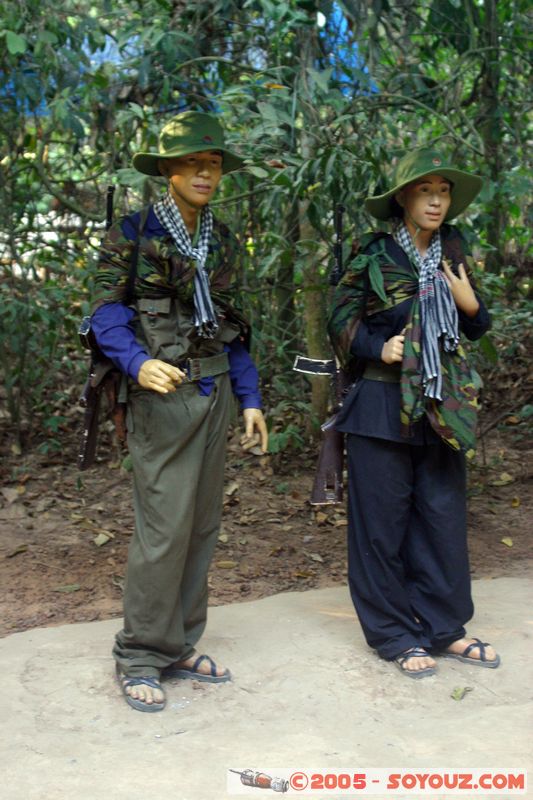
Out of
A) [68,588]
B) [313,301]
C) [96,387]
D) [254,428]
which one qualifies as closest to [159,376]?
[96,387]

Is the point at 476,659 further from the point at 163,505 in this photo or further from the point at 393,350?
the point at 163,505

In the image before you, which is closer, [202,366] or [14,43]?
[202,366]

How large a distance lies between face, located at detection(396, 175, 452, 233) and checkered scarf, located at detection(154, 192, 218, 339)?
0.81m

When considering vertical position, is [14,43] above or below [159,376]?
above

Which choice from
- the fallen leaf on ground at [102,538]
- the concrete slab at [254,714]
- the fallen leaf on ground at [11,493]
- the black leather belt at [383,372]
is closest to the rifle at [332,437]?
the black leather belt at [383,372]

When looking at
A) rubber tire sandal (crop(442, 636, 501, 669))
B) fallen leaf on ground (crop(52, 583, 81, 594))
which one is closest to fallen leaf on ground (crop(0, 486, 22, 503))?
fallen leaf on ground (crop(52, 583, 81, 594))

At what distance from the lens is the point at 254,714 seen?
3.58 m

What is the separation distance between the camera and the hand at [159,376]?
3387 mm

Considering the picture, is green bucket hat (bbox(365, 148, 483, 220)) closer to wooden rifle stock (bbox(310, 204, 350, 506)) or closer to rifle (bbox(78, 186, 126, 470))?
wooden rifle stock (bbox(310, 204, 350, 506))

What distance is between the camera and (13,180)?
605cm

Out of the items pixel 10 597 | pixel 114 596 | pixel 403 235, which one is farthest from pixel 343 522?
pixel 403 235

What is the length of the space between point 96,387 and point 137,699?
112 cm

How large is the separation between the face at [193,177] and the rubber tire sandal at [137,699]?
170cm

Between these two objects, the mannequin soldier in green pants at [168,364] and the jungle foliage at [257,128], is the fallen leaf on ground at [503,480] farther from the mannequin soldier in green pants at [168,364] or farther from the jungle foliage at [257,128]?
the mannequin soldier in green pants at [168,364]
